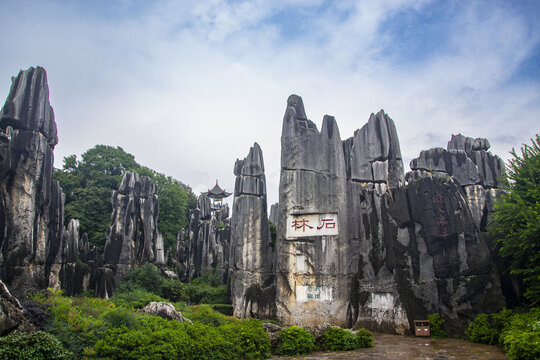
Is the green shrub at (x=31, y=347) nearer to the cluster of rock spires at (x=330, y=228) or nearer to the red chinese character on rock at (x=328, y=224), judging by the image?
the cluster of rock spires at (x=330, y=228)

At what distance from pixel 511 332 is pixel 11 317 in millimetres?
9789

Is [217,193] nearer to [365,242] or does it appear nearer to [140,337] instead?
[365,242]

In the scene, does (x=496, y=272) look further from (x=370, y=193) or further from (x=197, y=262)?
(x=197, y=262)

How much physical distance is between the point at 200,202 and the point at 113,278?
1145 centimetres

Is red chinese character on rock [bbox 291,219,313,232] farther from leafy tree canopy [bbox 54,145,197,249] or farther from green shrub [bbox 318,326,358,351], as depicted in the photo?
leafy tree canopy [bbox 54,145,197,249]

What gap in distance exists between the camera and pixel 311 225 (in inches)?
615

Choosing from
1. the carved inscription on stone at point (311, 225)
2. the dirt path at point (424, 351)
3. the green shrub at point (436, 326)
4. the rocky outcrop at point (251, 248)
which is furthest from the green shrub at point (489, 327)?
the rocky outcrop at point (251, 248)

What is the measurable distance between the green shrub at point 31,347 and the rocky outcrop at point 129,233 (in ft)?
51.7

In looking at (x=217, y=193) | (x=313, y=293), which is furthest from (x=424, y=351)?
(x=217, y=193)

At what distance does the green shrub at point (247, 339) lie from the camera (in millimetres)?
8930

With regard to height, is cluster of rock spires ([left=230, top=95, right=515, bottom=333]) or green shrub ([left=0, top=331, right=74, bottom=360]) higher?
cluster of rock spires ([left=230, top=95, right=515, bottom=333])

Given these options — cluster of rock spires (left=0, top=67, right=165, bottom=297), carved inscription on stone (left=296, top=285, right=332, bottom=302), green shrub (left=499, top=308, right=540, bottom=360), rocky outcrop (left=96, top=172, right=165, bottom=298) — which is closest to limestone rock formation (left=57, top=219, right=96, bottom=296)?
rocky outcrop (left=96, top=172, right=165, bottom=298)

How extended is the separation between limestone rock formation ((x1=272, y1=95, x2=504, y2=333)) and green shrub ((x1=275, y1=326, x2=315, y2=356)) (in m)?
4.34

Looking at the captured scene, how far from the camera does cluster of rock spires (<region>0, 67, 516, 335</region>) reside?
39.5 ft
